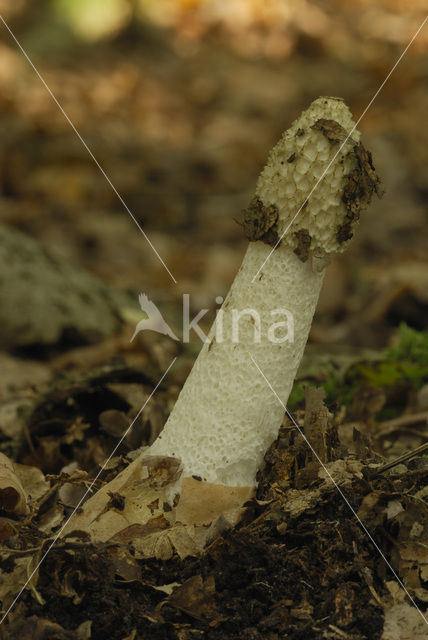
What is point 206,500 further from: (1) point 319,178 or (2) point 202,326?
(2) point 202,326

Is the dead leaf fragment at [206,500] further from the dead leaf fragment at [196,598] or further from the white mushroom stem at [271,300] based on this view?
the dead leaf fragment at [196,598]

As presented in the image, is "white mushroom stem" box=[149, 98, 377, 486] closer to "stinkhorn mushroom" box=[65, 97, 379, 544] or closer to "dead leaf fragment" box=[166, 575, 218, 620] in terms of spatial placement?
"stinkhorn mushroom" box=[65, 97, 379, 544]

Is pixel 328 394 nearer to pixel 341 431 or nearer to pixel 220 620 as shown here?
pixel 341 431

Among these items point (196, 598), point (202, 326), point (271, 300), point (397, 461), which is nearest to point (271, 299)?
point (271, 300)

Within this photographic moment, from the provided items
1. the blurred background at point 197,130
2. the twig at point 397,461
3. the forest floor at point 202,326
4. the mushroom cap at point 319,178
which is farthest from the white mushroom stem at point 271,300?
the blurred background at point 197,130

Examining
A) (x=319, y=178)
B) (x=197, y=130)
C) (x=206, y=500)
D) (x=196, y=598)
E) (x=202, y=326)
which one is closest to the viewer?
(x=196, y=598)

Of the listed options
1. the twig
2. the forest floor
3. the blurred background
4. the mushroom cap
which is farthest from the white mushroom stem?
the blurred background
